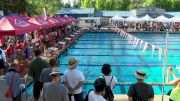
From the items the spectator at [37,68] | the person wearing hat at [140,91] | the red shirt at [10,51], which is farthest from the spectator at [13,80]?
the red shirt at [10,51]

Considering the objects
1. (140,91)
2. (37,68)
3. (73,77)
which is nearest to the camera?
(140,91)

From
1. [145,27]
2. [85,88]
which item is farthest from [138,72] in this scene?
[145,27]

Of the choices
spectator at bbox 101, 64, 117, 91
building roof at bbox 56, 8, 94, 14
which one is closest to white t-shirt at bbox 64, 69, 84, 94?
spectator at bbox 101, 64, 117, 91

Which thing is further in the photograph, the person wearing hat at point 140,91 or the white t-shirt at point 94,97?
the person wearing hat at point 140,91

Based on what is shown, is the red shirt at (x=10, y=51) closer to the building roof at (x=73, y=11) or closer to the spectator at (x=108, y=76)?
the spectator at (x=108, y=76)

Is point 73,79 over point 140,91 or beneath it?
beneath

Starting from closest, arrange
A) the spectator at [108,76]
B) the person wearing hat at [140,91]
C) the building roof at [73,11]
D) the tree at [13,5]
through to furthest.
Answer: the person wearing hat at [140,91], the spectator at [108,76], the tree at [13,5], the building roof at [73,11]

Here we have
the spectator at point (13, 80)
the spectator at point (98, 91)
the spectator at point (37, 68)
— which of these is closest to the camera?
the spectator at point (98, 91)

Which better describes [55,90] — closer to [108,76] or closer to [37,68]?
[108,76]

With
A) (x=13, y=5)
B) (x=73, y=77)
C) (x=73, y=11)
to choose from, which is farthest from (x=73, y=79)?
(x=73, y=11)

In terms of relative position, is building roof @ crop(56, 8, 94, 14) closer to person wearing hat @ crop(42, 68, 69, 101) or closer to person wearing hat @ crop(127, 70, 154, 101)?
person wearing hat @ crop(42, 68, 69, 101)

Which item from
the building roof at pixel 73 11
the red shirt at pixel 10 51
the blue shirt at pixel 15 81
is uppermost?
the blue shirt at pixel 15 81

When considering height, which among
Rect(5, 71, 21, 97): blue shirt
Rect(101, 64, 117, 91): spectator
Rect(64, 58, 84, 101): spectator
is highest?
Rect(101, 64, 117, 91): spectator

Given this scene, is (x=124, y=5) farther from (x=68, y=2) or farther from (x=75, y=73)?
(x=75, y=73)
